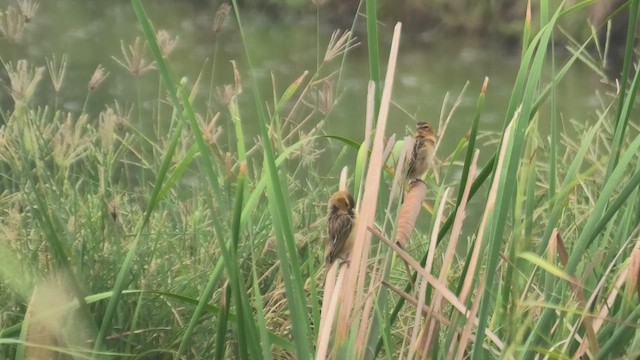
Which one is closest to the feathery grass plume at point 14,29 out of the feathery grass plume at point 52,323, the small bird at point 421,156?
the feathery grass plume at point 52,323

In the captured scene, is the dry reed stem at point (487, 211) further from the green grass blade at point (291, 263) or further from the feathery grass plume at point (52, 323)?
the feathery grass plume at point (52, 323)

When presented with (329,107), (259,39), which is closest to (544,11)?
(329,107)

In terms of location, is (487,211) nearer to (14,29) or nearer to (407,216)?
(407,216)

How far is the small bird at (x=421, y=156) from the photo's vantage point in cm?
100

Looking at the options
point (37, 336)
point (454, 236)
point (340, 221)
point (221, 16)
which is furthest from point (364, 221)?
point (221, 16)

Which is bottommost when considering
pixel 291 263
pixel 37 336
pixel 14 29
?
pixel 37 336

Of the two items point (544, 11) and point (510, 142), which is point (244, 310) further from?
point (544, 11)

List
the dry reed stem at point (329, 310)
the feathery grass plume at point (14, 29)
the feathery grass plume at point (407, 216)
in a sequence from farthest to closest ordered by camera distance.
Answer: the feathery grass plume at point (14, 29)
the feathery grass plume at point (407, 216)
the dry reed stem at point (329, 310)

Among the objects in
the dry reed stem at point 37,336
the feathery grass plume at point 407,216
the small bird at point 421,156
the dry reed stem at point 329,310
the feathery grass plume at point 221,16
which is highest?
the feathery grass plume at point 221,16

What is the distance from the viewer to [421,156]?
1.02 meters

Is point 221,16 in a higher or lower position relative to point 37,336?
higher

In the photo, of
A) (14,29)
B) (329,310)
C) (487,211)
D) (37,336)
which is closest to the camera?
(329,310)

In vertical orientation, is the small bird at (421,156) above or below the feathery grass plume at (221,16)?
below

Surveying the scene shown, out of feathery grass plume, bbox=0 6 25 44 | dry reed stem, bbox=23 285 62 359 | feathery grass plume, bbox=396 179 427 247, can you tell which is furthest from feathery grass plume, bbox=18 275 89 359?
feathery grass plume, bbox=0 6 25 44
